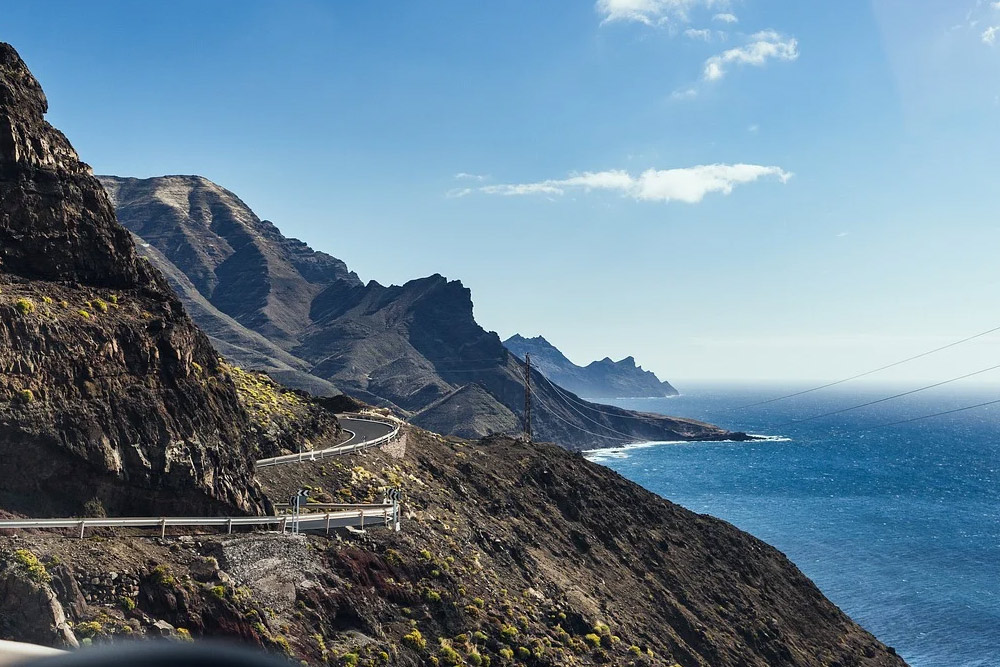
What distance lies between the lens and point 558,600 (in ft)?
126

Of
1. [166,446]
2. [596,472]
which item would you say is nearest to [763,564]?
[596,472]

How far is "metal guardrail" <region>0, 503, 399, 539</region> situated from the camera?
2173 centimetres

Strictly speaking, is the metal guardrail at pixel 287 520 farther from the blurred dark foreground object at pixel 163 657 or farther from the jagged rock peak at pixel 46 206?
the blurred dark foreground object at pixel 163 657

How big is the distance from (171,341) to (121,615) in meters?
14.0

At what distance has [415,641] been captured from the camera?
2809 cm

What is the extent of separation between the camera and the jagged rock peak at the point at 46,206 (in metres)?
Result: 29.1

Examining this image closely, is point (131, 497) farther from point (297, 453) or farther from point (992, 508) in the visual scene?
point (992, 508)

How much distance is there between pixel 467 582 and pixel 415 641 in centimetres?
653

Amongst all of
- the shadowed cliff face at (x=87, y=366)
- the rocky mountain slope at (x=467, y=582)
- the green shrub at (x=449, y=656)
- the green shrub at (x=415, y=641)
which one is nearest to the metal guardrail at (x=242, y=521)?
the rocky mountain slope at (x=467, y=582)

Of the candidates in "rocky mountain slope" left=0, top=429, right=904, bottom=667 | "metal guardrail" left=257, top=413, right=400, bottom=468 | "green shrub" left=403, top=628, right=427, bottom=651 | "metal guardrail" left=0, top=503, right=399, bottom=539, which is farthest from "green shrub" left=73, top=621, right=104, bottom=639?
"metal guardrail" left=257, top=413, right=400, bottom=468

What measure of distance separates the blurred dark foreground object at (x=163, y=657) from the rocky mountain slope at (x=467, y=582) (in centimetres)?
1636

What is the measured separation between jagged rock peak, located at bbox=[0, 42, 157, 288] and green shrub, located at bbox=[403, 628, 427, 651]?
19974 mm

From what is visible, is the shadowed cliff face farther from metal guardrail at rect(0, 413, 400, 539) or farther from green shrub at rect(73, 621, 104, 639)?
green shrub at rect(73, 621, 104, 639)

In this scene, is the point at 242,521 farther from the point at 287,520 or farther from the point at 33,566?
the point at 33,566
